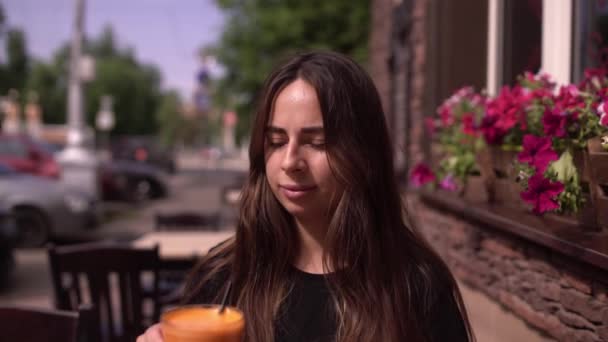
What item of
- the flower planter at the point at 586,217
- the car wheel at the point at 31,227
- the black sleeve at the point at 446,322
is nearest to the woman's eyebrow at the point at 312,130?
the black sleeve at the point at 446,322

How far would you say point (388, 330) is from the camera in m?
1.53

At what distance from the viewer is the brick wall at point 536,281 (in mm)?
1911

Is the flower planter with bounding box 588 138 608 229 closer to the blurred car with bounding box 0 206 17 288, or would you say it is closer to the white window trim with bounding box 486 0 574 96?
the white window trim with bounding box 486 0 574 96

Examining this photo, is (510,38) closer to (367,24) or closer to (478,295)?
(478,295)

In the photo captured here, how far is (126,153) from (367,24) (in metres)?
13.9

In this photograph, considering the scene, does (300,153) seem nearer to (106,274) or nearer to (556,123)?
(556,123)

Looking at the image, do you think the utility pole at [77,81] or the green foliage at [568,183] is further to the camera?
the utility pole at [77,81]

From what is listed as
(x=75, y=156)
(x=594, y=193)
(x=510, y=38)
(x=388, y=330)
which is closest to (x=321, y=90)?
(x=388, y=330)

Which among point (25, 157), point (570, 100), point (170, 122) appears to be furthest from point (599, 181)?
point (170, 122)

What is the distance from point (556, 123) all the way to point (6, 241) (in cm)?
646

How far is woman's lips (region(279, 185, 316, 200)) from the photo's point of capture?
157 cm

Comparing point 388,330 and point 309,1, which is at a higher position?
point 309,1

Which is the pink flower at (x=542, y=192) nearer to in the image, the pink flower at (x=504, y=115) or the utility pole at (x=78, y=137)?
the pink flower at (x=504, y=115)

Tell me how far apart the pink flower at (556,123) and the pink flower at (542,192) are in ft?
0.46
